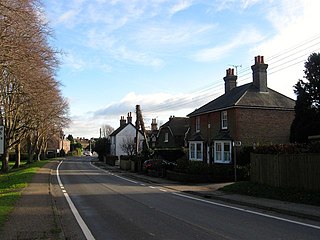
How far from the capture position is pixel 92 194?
20.1 metres

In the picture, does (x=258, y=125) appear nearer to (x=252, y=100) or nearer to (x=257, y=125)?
(x=257, y=125)

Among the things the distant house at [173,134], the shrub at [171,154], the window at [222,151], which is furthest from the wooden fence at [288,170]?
the distant house at [173,134]

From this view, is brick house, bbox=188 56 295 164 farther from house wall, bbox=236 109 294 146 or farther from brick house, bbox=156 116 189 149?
brick house, bbox=156 116 189 149

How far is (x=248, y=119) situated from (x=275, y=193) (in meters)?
16.2

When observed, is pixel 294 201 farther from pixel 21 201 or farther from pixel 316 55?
pixel 316 55

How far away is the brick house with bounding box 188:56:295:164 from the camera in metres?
33.8

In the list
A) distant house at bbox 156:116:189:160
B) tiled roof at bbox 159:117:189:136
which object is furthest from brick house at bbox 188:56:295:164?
tiled roof at bbox 159:117:189:136

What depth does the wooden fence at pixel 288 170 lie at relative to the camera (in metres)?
17.0

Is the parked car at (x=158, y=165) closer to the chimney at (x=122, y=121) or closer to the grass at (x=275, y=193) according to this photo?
the grass at (x=275, y=193)

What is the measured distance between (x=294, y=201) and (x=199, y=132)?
2427 cm

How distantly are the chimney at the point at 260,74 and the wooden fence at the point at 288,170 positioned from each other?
48.2ft

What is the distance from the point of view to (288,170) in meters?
19.0

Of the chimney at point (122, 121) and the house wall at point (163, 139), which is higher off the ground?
the chimney at point (122, 121)

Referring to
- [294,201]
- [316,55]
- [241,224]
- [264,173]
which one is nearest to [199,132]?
[316,55]
